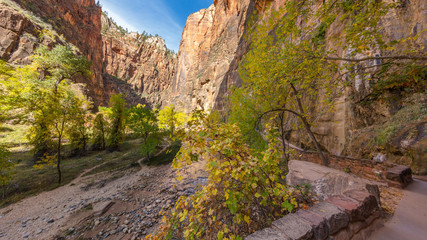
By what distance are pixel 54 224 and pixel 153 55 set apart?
91.0 metres

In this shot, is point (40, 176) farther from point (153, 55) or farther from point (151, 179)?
point (153, 55)

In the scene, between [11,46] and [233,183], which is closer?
[233,183]

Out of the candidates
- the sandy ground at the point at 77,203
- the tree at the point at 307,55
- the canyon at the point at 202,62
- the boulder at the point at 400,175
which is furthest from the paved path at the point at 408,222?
the sandy ground at the point at 77,203

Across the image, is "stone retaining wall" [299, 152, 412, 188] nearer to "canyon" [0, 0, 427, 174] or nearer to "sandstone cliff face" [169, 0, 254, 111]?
"canyon" [0, 0, 427, 174]

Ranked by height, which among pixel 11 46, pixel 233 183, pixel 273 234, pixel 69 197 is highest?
pixel 11 46

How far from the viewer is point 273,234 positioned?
181 centimetres

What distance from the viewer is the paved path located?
2.32 metres

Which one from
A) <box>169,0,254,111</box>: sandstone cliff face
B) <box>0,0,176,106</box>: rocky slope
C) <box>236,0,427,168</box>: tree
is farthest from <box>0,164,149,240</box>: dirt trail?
<box>169,0,254,111</box>: sandstone cliff face

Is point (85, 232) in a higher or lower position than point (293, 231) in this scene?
lower

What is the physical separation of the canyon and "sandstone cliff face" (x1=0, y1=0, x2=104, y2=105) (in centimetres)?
12

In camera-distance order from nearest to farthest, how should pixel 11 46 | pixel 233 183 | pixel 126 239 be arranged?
pixel 233 183 < pixel 126 239 < pixel 11 46

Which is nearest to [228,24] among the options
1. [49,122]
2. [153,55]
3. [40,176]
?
[49,122]

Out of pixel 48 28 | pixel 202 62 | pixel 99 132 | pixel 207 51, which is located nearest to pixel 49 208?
pixel 99 132

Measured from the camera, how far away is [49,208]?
708cm
